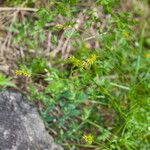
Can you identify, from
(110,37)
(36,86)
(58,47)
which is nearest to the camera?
(110,37)

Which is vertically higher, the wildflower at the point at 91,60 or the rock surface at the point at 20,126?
the wildflower at the point at 91,60

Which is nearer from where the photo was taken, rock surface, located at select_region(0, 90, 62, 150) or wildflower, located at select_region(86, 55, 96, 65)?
wildflower, located at select_region(86, 55, 96, 65)

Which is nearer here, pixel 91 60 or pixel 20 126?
pixel 91 60

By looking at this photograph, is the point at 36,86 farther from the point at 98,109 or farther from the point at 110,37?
the point at 110,37

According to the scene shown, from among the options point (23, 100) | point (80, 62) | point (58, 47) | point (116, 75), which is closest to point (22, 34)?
point (58, 47)

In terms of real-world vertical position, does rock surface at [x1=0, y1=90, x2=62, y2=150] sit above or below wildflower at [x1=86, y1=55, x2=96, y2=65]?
below

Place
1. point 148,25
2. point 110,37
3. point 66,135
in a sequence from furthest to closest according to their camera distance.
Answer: point 148,25 < point 66,135 < point 110,37

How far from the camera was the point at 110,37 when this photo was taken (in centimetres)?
270

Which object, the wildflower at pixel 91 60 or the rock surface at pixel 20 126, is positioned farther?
the rock surface at pixel 20 126

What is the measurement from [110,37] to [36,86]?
2.49ft

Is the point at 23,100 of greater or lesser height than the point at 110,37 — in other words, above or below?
below

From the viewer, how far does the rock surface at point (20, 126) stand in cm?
267

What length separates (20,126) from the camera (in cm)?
275

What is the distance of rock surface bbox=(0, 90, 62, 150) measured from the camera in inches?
105
